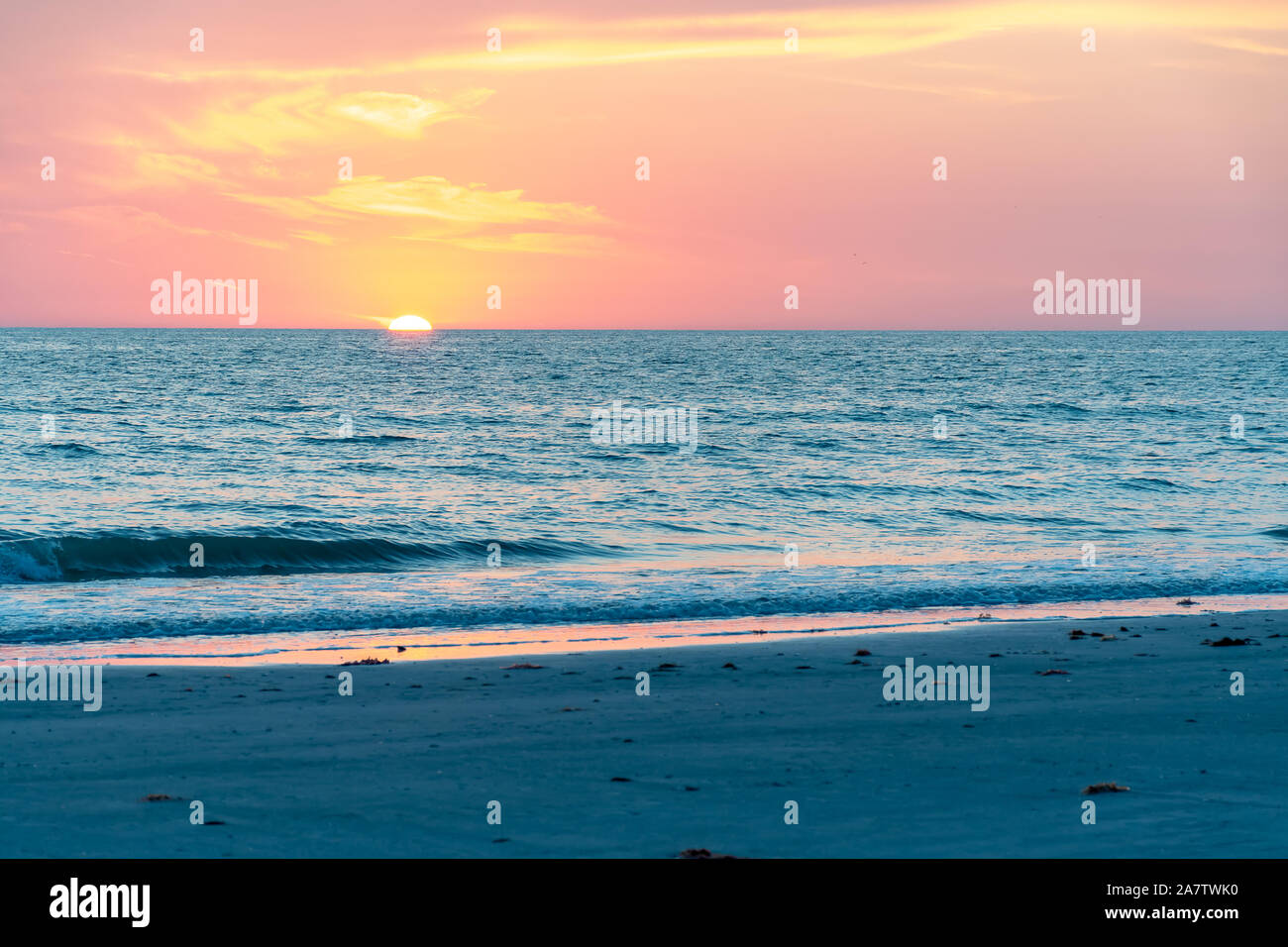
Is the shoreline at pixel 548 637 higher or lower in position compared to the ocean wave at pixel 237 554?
lower

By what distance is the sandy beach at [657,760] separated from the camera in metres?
5.84

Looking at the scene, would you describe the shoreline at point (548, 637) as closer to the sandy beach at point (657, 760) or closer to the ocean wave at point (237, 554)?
the sandy beach at point (657, 760)

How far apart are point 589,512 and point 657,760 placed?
1694 cm

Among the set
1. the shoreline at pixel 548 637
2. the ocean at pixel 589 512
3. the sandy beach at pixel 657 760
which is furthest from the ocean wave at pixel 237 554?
the sandy beach at pixel 657 760

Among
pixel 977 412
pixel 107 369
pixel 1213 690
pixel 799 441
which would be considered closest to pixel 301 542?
pixel 1213 690

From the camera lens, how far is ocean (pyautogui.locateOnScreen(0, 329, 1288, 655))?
14.7 meters

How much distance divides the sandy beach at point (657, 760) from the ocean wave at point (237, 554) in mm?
8056

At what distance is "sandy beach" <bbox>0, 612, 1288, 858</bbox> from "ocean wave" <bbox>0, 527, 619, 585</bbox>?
8056 millimetres

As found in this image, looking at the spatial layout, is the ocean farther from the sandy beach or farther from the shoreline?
the sandy beach

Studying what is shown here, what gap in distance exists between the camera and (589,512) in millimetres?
24172

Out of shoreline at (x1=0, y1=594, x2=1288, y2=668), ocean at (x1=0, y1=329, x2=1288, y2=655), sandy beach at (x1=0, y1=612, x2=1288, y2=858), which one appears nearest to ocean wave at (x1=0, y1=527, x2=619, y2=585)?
ocean at (x1=0, y1=329, x2=1288, y2=655)

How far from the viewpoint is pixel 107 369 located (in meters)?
77.6

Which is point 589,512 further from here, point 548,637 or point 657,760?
point 657,760

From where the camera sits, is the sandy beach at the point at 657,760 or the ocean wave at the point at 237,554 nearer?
the sandy beach at the point at 657,760
